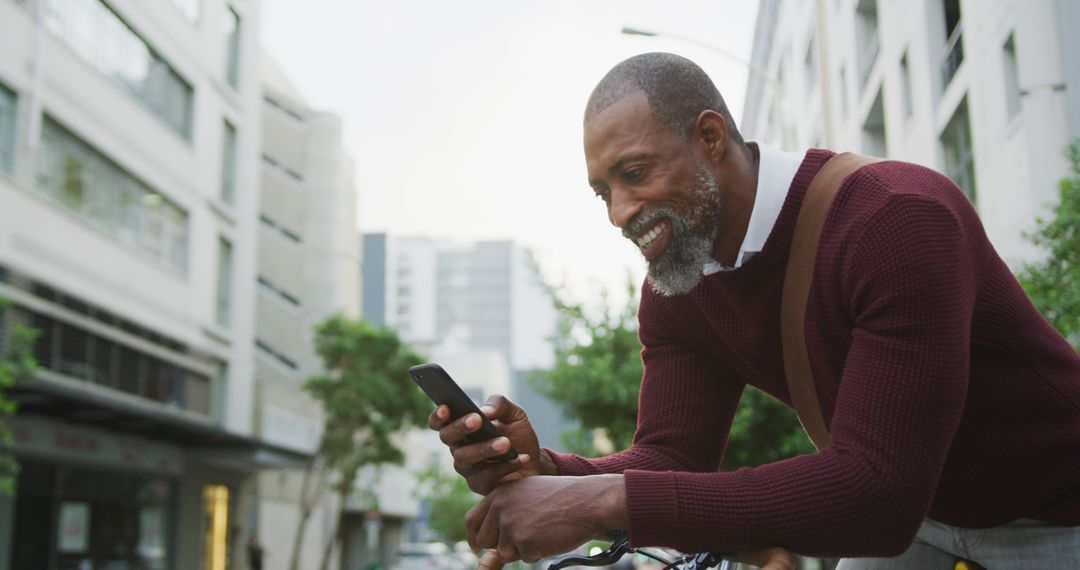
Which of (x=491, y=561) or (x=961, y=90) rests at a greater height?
(x=961, y=90)

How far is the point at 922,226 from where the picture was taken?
1.78 metres

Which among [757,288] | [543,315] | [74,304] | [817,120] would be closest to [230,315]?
[74,304]

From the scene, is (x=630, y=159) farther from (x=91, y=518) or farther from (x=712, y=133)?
(x=91, y=518)

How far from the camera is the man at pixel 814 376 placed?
171 cm

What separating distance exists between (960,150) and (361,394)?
22.4 metres

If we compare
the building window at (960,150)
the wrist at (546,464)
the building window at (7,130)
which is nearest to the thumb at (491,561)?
the wrist at (546,464)

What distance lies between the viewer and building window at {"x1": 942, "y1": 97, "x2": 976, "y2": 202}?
55.4 ft


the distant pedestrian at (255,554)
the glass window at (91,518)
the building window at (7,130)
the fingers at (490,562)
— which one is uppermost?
the building window at (7,130)

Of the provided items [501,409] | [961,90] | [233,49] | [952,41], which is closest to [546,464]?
[501,409]

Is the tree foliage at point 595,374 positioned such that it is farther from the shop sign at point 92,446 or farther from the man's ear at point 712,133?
the man's ear at point 712,133

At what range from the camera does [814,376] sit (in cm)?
208

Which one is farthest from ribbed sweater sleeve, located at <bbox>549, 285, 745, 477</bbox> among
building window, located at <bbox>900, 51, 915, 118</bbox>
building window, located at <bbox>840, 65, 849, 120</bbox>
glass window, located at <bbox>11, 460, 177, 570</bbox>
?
building window, located at <bbox>840, 65, 849, 120</bbox>

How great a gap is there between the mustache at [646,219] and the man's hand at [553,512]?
508 mm

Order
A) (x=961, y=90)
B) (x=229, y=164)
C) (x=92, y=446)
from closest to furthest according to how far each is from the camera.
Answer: (x=961, y=90)
(x=92, y=446)
(x=229, y=164)
